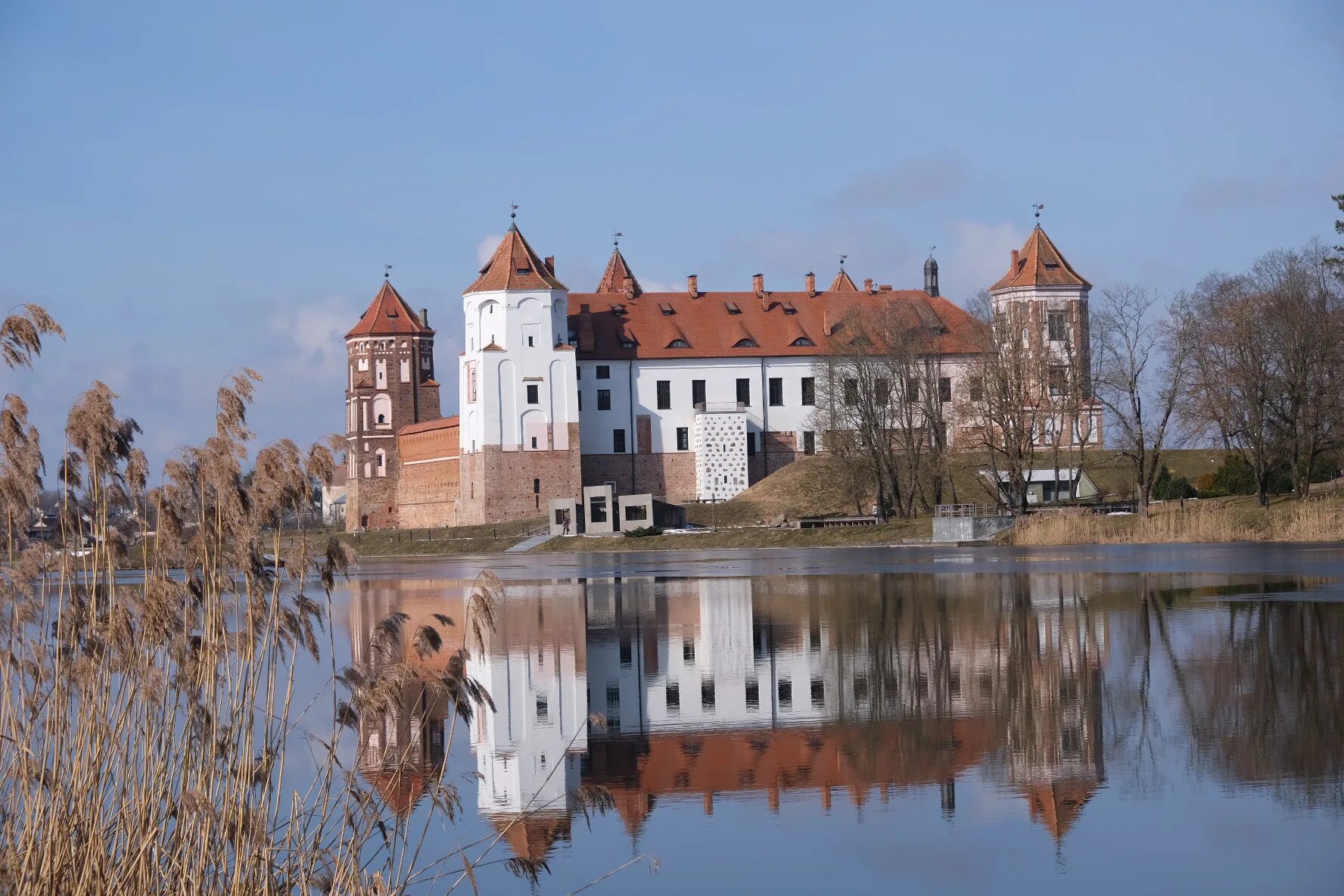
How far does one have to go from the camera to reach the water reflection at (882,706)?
10148 mm

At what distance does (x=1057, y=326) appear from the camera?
240ft

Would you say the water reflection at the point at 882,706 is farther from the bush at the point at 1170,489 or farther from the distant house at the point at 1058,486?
the distant house at the point at 1058,486

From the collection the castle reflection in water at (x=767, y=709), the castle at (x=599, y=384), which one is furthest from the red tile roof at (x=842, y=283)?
the castle reflection in water at (x=767, y=709)

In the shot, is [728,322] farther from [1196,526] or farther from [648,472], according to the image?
[1196,526]

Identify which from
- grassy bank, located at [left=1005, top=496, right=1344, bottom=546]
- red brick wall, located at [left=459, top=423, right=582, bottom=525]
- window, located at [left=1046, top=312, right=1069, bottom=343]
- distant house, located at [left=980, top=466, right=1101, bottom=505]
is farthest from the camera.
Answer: red brick wall, located at [left=459, top=423, right=582, bottom=525]

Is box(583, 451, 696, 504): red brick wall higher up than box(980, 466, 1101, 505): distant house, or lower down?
higher up

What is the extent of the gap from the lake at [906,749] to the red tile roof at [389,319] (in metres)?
66.9

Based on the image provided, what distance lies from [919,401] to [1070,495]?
675 centimetres

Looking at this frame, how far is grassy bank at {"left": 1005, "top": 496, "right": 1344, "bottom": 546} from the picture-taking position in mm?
39312

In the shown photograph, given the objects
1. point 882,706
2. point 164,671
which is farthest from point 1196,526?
point 164,671

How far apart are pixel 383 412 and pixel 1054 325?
34.7 m

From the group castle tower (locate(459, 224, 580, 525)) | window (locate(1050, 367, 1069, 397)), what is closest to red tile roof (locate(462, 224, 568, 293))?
castle tower (locate(459, 224, 580, 525))

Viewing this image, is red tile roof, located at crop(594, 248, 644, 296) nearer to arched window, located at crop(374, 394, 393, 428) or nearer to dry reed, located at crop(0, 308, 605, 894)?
arched window, located at crop(374, 394, 393, 428)

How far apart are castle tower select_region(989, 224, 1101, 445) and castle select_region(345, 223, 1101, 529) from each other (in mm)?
155
